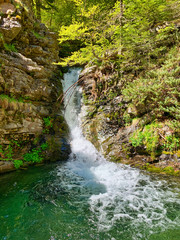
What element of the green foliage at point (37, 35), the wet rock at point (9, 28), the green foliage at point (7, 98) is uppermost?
the green foliage at point (37, 35)

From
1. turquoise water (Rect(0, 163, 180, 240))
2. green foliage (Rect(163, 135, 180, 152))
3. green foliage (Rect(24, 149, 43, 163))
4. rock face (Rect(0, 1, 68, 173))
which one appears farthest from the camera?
green foliage (Rect(24, 149, 43, 163))

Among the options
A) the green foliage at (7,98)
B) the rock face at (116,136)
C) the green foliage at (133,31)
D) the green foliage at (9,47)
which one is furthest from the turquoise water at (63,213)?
the green foliage at (9,47)

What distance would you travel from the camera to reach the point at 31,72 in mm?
7773

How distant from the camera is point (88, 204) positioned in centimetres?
389

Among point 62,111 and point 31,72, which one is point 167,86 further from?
point 31,72

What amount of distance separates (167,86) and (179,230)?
16.7 ft

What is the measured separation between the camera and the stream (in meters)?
2.92

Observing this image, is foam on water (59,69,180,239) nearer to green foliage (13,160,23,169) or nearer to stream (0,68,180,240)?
stream (0,68,180,240)

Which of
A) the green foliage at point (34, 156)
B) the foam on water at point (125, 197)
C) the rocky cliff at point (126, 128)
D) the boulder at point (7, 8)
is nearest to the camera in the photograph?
the foam on water at point (125, 197)

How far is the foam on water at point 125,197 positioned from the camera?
10.2 ft

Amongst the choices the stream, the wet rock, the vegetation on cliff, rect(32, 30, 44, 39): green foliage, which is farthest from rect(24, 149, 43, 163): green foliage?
rect(32, 30, 44, 39): green foliage

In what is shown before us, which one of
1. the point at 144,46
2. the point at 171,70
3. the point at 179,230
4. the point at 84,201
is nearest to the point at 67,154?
the point at 84,201

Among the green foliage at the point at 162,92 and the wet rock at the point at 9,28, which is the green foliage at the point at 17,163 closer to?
the green foliage at the point at 162,92

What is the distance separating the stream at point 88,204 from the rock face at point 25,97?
4.22 feet
